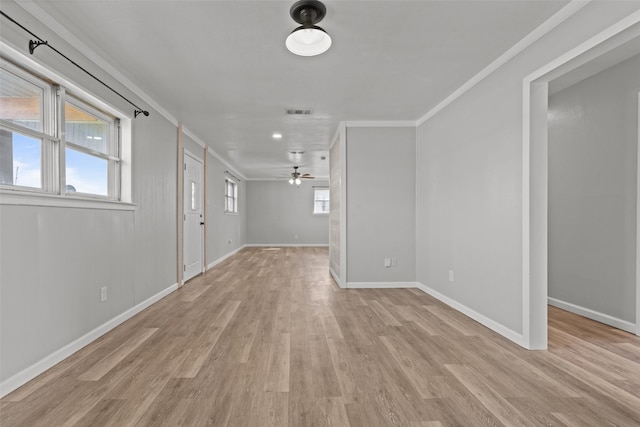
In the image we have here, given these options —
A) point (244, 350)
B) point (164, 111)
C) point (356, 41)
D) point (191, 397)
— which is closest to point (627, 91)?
point (356, 41)

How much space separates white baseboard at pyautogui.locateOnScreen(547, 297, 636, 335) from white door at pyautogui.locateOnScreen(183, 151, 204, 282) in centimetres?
492

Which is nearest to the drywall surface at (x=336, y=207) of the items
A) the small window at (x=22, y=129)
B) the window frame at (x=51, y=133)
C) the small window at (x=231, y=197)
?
the window frame at (x=51, y=133)

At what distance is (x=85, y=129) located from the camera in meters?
2.79

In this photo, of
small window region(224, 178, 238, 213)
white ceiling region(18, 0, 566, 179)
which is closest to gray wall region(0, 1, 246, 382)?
white ceiling region(18, 0, 566, 179)

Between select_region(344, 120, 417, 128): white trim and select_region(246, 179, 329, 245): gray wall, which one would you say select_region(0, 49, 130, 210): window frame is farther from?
select_region(246, 179, 329, 245): gray wall

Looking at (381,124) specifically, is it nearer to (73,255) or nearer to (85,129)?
(85,129)

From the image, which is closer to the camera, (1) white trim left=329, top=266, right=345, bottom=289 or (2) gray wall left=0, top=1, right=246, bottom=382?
(2) gray wall left=0, top=1, right=246, bottom=382

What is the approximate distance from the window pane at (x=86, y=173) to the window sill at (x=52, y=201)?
141 millimetres

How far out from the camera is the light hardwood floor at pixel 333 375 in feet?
5.41

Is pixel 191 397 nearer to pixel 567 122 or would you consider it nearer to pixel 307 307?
pixel 307 307

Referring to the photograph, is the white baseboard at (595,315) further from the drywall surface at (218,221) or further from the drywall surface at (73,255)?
the drywall surface at (218,221)

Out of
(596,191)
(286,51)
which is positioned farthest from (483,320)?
(286,51)

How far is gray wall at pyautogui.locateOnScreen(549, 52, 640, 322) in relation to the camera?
2.90 meters

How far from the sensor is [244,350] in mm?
2465
